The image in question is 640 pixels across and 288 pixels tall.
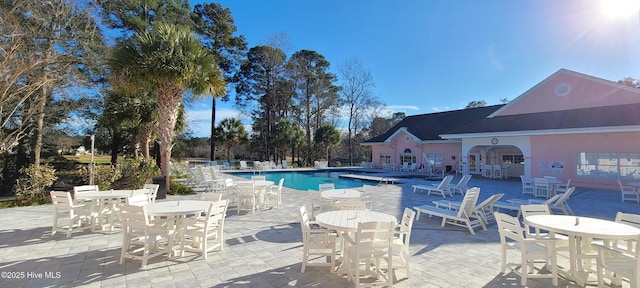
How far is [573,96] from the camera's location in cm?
1523

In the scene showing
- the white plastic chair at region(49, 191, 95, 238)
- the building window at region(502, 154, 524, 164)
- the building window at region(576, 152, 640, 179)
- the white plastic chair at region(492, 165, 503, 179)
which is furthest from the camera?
the building window at region(502, 154, 524, 164)

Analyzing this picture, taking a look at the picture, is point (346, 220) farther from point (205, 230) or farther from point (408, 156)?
point (408, 156)

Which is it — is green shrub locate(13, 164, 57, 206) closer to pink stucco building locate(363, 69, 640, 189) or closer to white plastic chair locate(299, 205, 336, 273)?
white plastic chair locate(299, 205, 336, 273)

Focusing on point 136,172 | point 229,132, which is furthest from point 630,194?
point 229,132

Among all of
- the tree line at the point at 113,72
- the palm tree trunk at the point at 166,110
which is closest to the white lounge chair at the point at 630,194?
the tree line at the point at 113,72

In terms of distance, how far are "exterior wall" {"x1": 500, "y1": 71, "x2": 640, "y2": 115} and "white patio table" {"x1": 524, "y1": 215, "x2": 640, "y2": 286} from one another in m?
15.0

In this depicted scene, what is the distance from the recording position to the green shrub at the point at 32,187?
8.86 m

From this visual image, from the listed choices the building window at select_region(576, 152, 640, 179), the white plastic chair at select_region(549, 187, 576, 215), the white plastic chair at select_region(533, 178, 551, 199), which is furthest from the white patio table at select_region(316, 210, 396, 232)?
the building window at select_region(576, 152, 640, 179)

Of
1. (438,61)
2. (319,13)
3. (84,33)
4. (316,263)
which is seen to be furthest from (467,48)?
(84,33)

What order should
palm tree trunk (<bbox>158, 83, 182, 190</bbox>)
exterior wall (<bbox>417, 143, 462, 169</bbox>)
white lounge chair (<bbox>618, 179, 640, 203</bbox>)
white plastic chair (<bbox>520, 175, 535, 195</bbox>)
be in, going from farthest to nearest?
exterior wall (<bbox>417, 143, 462, 169</bbox>) → white plastic chair (<bbox>520, 175, 535, 195</bbox>) → palm tree trunk (<bbox>158, 83, 182, 190</bbox>) → white lounge chair (<bbox>618, 179, 640, 203</bbox>)

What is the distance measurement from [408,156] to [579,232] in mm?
21323

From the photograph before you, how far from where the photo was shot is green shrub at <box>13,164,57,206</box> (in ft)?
29.1

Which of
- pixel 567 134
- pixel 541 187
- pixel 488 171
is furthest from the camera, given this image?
pixel 488 171

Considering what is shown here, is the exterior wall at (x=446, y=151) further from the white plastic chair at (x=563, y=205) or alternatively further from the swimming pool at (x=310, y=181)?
the white plastic chair at (x=563, y=205)
